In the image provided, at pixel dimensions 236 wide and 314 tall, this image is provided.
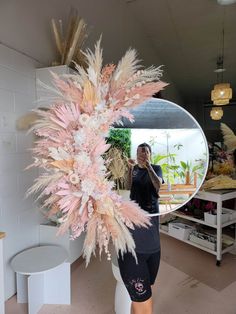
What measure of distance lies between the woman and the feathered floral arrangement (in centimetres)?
19

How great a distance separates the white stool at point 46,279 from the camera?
1.58m

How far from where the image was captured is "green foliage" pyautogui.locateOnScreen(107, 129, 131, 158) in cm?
87

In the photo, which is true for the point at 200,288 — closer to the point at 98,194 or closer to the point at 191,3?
the point at 98,194

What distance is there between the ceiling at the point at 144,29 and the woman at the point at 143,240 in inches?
46.7

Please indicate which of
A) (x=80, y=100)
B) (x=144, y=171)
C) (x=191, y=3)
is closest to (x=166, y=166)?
(x=144, y=171)

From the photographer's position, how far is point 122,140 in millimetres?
886

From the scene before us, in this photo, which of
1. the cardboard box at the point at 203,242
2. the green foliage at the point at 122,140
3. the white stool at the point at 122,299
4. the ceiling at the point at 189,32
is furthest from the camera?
the ceiling at the point at 189,32

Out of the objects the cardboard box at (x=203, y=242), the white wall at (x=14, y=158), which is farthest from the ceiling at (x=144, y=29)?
the cardboard box at (x=203, y=242)

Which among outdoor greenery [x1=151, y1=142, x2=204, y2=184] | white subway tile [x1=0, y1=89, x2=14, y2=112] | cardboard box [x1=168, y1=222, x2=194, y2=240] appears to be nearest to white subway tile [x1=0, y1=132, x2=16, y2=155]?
white subway tile [x1=0, y1=89, x2=14, y2=112]

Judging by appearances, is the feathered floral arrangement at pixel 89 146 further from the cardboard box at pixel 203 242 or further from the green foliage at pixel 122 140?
the cardboard box at pixel 203 242

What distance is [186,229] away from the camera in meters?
2.49

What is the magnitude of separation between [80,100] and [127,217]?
0.39 m

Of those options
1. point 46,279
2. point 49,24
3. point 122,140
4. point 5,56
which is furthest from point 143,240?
point 49,24

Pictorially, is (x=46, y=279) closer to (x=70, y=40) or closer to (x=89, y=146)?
(x=89, y=146)
